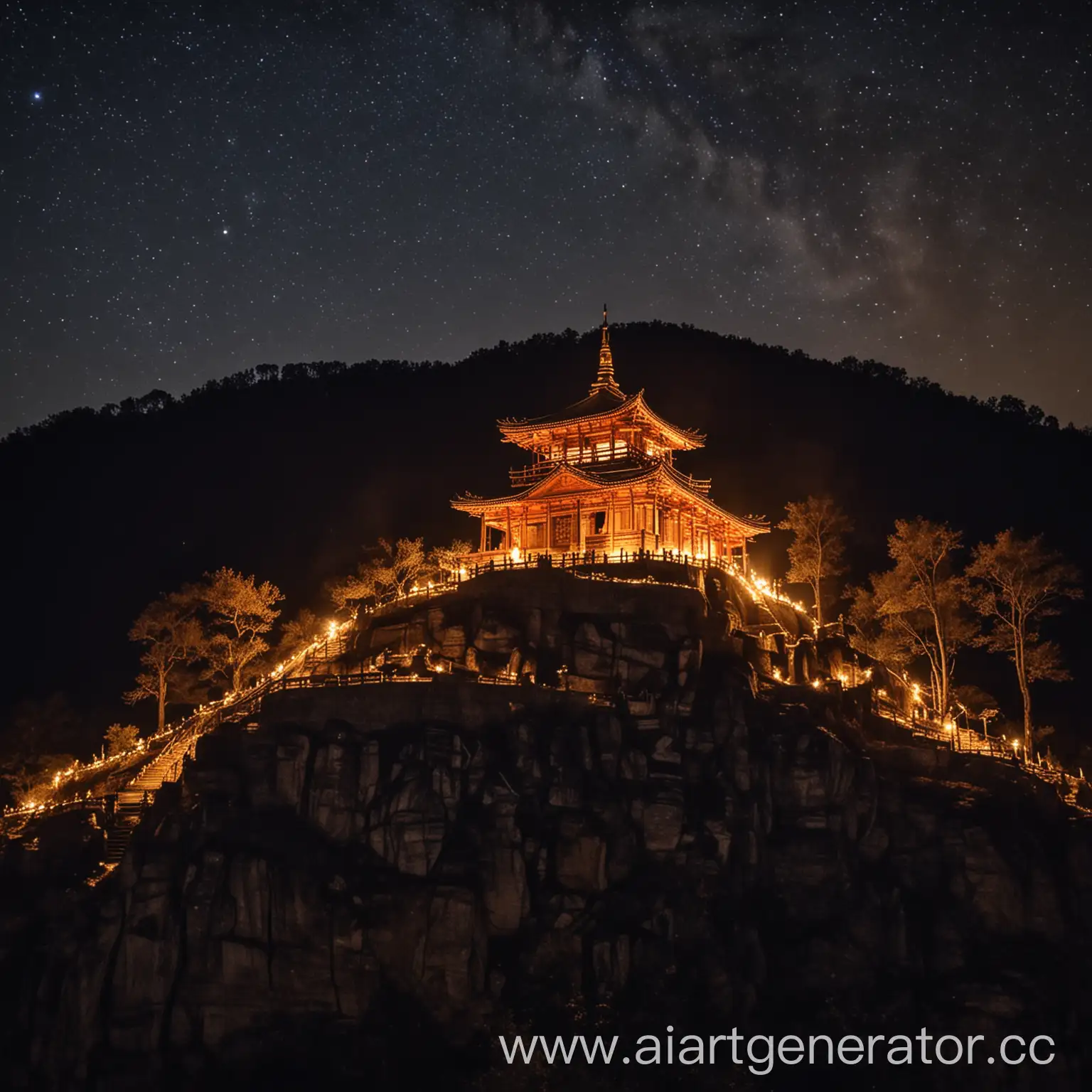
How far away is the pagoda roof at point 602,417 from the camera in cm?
5756

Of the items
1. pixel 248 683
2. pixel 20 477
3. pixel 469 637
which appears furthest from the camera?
pixel 20 477

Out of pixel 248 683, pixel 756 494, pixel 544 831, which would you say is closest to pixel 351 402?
pixel 756 494

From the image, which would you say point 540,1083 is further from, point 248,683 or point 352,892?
point 248,683

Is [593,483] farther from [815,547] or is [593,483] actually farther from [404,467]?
[404,467]

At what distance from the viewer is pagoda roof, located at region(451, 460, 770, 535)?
52375 millimetres

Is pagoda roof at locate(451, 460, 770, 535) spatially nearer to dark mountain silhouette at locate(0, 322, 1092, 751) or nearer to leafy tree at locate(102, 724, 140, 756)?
leafy tree at locate(102, 724, 140, 756)

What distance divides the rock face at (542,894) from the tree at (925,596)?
34.5 ft

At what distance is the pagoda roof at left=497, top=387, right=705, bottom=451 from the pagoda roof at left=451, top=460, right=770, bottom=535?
262cm

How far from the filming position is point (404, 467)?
352 feet

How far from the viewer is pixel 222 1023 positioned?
112 ft

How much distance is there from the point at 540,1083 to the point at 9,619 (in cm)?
7977

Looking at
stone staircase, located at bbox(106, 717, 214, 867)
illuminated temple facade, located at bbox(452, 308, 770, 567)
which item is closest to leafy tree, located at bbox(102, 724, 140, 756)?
stone staircase, located at bbox(106, 717, 214, 867)

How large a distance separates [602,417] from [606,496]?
574 cm

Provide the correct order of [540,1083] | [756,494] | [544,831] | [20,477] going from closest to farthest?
1. [540,1083]
2. [544,831]
3. [756,494]
4. [20,477]
